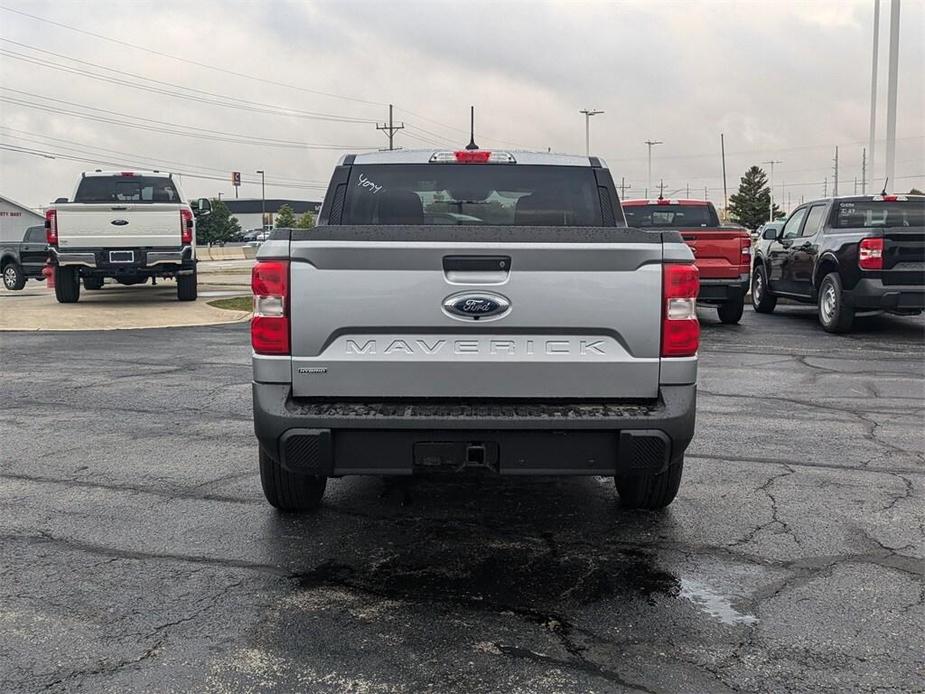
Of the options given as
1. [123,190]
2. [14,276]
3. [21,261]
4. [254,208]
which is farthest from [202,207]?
[254,208]

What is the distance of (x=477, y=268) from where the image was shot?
13.0 ft

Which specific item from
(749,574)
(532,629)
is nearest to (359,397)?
(532,629)

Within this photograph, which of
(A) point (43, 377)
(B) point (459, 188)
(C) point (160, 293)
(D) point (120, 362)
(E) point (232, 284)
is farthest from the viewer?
(E) point (232, 284)

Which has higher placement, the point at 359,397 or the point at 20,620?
the point at 359,397

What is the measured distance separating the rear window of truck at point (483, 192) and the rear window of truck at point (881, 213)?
8.90m

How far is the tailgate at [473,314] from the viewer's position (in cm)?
394

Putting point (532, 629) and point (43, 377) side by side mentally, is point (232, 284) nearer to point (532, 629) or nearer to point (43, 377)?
point (43, 377)

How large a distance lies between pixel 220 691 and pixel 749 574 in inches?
94.5

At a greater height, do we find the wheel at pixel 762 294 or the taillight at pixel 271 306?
the taillight at pixel 271 306

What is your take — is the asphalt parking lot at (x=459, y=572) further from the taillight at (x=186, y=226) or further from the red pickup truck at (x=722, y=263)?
the taillight at (x=186, y=226)

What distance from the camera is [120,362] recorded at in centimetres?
1075

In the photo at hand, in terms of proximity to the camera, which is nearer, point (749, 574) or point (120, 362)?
point (749, 574)

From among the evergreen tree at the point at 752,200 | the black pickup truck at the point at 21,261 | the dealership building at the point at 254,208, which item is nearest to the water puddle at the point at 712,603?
the black pickup truck at the point at 21,261

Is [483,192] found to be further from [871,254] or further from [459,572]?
[871,254]
